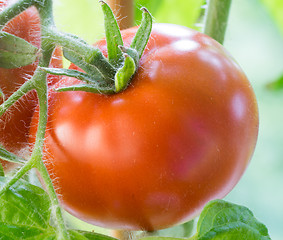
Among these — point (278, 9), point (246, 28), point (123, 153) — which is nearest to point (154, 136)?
point (123, 153)

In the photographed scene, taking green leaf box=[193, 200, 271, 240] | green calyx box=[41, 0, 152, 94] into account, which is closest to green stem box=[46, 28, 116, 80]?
green calyx box=[41, 0, 152, 94]

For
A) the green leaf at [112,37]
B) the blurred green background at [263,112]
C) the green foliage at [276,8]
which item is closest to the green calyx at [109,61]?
the green leaf at [112,37]

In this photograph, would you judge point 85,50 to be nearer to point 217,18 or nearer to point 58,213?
A: point 58,213

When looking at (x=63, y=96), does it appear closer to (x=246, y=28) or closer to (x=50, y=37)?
(x=50, y=37)

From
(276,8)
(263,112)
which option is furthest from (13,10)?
(263,112)

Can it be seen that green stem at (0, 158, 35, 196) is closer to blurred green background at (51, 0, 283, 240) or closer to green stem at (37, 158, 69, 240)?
green stem at (37, 158, 69, 240)

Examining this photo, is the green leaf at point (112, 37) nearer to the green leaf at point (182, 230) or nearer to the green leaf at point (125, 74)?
the green leaf at point (125, 74)
